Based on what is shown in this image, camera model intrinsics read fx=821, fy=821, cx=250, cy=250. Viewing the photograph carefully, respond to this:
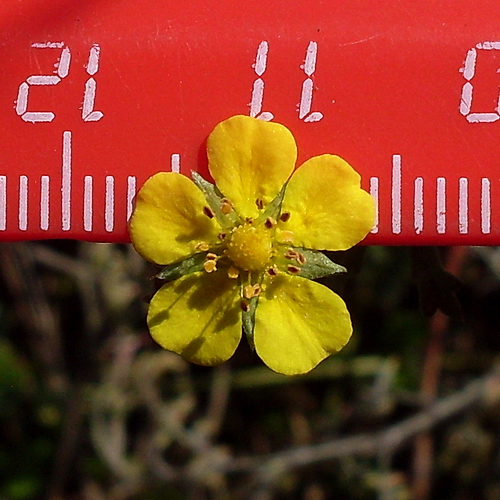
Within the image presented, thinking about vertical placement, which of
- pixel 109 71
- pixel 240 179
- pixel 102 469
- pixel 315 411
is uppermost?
pixel 109 71

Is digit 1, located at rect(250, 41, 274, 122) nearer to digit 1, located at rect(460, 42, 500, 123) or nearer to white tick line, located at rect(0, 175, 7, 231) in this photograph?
digit 1, located at rect(460, 42, 500, 123)

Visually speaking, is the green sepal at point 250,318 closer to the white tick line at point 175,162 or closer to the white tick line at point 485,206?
the white tick line at point 175,162

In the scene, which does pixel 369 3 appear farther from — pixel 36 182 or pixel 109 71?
pixel 36 182

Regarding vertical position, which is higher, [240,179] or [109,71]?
[109,71]

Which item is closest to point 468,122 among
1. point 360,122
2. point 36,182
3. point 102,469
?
point 360,122

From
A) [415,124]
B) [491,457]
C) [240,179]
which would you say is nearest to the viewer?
[240,179]

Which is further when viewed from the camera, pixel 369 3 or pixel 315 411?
pixel 315 411

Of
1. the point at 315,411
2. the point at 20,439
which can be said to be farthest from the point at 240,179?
the point at 20,439

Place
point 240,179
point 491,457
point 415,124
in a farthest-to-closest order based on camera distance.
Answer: point 491,457
point 415,124
point 240,179
